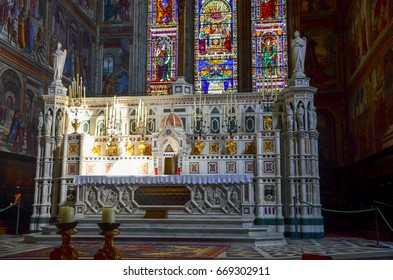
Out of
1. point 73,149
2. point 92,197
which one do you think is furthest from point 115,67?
point 92,197

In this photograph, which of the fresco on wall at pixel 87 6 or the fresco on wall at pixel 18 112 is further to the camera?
the fresco on wall at pixel 87 6

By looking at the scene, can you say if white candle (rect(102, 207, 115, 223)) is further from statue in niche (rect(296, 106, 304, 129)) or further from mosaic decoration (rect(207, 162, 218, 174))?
statue in niche (rect(296, 106, 304, 129))

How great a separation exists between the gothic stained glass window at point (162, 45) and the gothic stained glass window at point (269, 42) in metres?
4.14

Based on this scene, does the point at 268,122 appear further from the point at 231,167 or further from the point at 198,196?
the point at 198,196

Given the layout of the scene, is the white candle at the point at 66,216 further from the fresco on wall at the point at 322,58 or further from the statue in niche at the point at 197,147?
the fresco on wall at the point at 322,58

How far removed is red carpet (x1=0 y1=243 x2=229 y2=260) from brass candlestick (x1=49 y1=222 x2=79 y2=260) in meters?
4.63

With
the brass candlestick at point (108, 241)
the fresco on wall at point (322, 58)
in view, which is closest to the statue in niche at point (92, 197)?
the brass candlestick at point (108, 241)

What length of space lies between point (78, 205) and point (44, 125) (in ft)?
11.0

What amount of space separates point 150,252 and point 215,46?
15670 millimetres

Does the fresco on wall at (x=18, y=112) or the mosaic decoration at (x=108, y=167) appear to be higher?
the fresco on wall at (x=18, y=112)

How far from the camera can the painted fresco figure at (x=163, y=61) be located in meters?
24.3

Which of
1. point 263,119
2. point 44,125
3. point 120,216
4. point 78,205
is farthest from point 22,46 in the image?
point 263,119

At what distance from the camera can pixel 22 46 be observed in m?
Result: 16.9

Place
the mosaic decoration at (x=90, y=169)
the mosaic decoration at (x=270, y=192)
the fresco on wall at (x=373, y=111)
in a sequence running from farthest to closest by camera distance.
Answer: the mosaic decoration at (x=90, y=169) < the mosaic decoration at (x=270, y=192) < the fresco on wall at (x=373, y=111)
